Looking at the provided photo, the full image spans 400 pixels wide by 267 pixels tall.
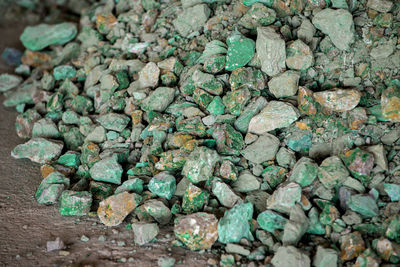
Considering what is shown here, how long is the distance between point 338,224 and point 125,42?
2.06 metres

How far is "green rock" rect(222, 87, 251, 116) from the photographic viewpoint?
2.21 meters

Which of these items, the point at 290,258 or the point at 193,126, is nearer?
the point at 290,258

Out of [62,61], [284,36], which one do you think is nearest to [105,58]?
[62,61]

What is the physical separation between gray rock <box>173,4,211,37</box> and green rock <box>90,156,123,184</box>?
1084 mm

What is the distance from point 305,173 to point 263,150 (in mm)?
281

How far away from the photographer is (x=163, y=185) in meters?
2.10

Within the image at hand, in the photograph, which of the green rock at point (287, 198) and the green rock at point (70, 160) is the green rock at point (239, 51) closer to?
the green rock at point (287, 198)

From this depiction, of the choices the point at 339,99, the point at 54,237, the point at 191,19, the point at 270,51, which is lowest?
the point at 54,237

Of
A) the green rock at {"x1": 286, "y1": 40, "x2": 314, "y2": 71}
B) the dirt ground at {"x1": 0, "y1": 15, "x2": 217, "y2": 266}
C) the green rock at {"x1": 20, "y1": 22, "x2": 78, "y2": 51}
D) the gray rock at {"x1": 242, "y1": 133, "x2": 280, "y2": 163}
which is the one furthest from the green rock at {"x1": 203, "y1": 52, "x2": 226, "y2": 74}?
the green rock at {"x1": 20, "y1": 22, "x2": 78, "y2": 51}

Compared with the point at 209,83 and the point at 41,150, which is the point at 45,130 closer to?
the point at 41,150

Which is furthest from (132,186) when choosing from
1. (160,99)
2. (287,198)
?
(287,198)

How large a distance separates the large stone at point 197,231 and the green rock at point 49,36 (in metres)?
2.47

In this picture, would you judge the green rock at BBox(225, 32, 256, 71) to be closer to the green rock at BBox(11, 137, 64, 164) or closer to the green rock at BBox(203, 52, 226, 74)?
the green rock at BBox(203, 52, 226, 74)

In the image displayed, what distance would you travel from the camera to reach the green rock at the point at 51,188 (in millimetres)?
2211
